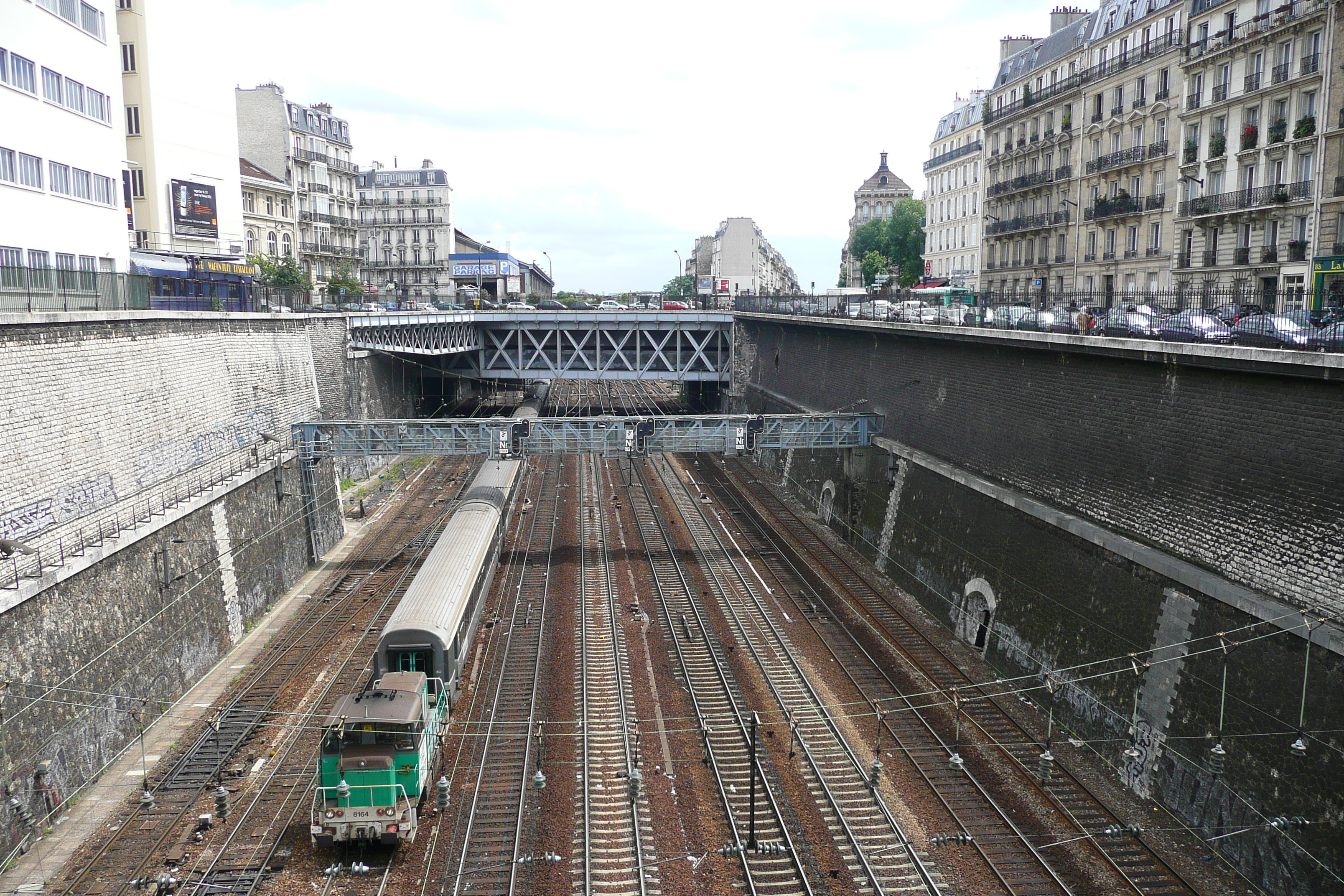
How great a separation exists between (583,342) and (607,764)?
137 ft

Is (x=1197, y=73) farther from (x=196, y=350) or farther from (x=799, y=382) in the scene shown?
(x=196, y=350)

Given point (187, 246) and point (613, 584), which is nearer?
point (613, 584)

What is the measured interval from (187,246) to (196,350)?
23.4 m

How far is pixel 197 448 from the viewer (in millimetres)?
26234

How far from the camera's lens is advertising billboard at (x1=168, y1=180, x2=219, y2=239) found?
45.3 metres

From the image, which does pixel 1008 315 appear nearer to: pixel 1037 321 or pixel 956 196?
pixel 1037 321

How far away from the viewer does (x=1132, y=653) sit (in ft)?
59.4

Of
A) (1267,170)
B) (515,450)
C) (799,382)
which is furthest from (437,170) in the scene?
(1267,170)

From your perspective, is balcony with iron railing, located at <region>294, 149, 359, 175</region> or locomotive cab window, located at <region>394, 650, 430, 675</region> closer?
locomotive cab window, located at <region>394, 650, 430, 675</region>

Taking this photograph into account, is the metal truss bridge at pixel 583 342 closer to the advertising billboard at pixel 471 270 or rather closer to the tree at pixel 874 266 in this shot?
the tree at pixel 874 266

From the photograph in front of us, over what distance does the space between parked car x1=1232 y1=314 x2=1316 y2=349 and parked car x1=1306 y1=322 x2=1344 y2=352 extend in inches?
3.5

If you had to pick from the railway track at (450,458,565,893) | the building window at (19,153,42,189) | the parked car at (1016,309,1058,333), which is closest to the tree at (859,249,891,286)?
the railway track at (450,458,565,893)

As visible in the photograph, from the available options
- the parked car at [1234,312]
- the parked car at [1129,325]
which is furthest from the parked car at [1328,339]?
the parked car at [1129,325]

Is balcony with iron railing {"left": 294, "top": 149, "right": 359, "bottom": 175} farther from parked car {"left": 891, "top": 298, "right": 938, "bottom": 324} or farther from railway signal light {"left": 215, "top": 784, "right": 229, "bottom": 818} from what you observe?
railway signal light {"left": 215, "top": 784, "right": 229, "bottom": 818}
